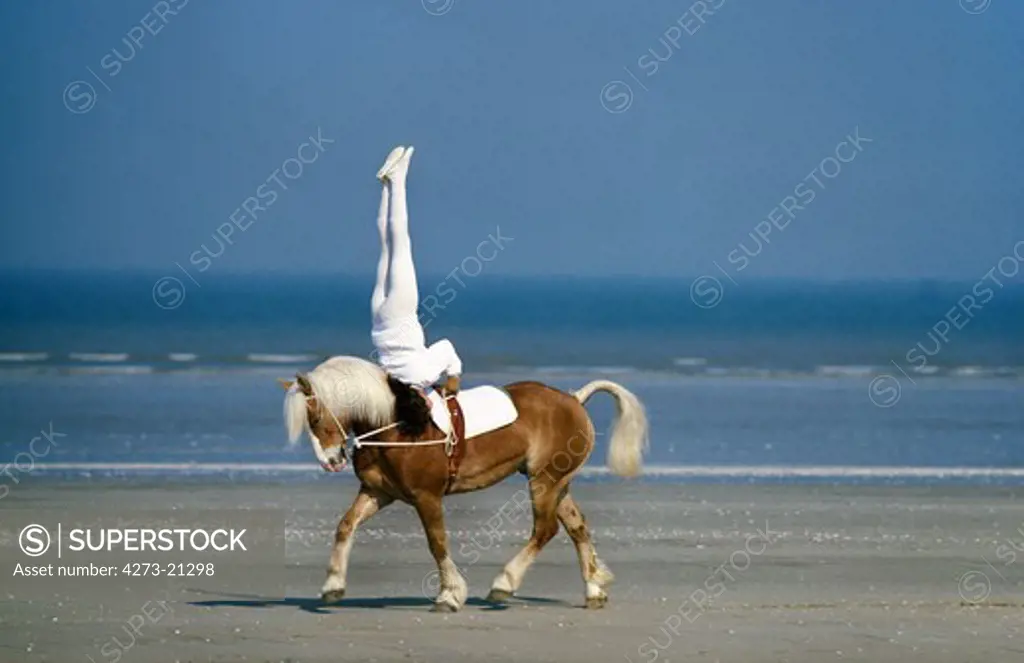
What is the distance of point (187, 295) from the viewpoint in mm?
100562

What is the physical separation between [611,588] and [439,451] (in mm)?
1930

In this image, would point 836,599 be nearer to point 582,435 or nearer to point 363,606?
point 582,435

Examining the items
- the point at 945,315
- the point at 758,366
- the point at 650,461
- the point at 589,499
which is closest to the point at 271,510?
the point at 589,499

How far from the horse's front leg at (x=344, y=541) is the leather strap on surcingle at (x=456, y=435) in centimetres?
48

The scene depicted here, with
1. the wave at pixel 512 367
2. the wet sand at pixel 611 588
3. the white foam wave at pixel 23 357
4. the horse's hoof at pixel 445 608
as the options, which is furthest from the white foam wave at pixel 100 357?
the horse's hoof at pixel 445 608

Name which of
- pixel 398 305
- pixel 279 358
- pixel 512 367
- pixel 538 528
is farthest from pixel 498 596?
pixel 279 358

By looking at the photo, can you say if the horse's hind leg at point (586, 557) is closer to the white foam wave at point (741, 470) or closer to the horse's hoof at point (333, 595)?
the horse's hoof at point (333, 595)

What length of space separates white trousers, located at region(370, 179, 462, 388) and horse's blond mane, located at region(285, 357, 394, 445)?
Answer: 123 millimetres

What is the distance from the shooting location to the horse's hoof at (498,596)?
11312mm

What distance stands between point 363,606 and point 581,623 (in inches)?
52.3

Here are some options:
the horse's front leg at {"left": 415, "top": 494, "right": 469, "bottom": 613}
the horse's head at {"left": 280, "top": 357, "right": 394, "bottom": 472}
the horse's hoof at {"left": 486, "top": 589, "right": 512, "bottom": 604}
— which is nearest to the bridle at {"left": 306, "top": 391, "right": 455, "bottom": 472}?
the horse's head at {"left": 280, "top": 357, "right": 394, "bottom": 472}

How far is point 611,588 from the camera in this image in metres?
12.2

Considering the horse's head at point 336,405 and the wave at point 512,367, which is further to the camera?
the wave at point 512,367

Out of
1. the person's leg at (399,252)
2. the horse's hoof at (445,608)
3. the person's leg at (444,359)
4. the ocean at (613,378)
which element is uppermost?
the ocean at (613,378)
